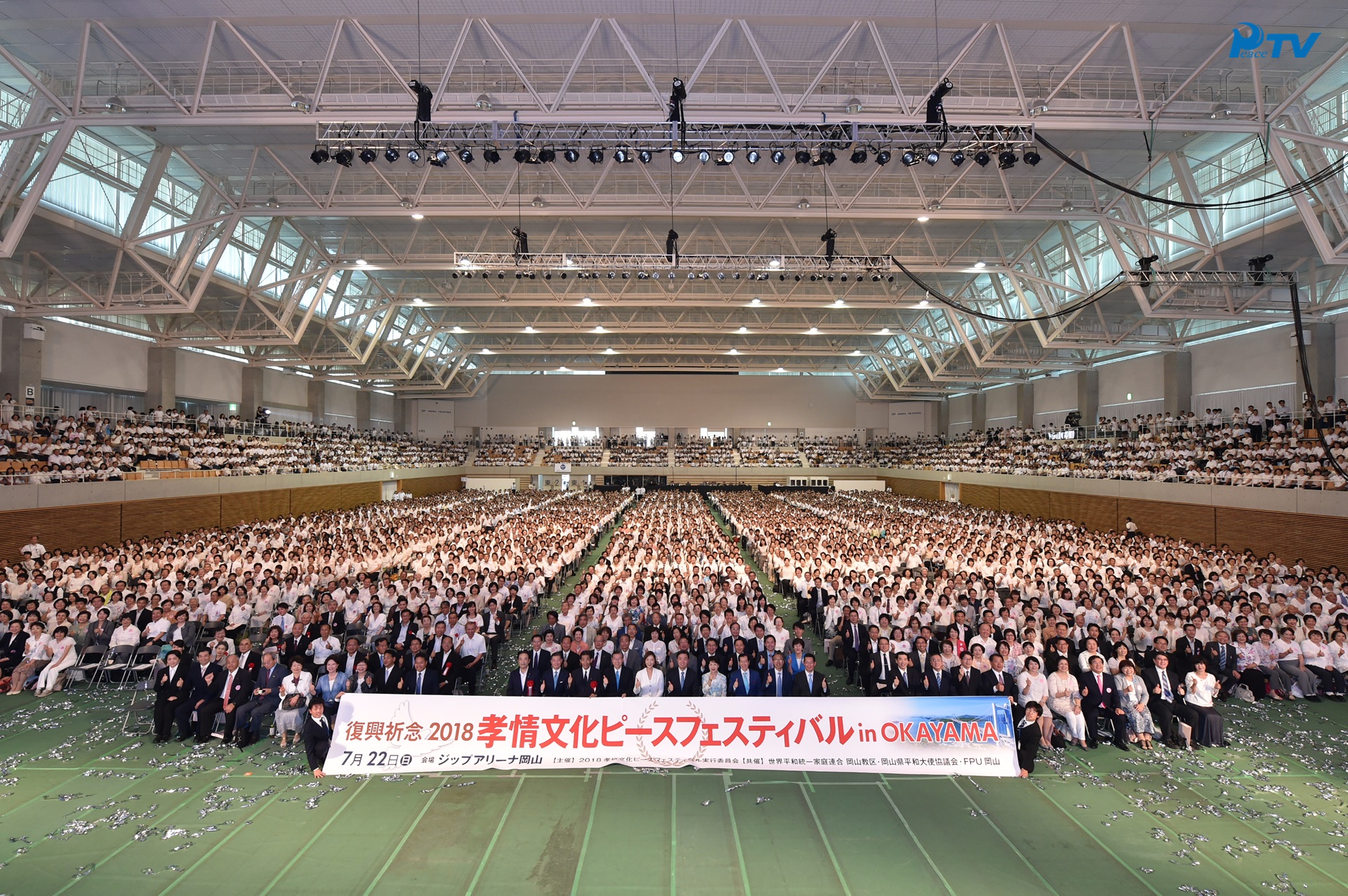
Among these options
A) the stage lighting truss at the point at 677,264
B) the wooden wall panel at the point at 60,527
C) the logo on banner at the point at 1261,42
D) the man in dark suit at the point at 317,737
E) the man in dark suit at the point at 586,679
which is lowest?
the man in dark suit at the point at 317,737

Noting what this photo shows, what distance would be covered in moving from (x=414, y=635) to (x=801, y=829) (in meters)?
5.76

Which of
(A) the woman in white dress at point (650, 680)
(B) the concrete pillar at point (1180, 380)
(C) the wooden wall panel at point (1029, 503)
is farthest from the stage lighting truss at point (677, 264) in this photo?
(B) the concrete pillar at point (1180, 380)

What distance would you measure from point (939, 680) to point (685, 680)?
3.07 meters

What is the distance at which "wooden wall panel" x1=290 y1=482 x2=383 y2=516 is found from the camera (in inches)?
1236

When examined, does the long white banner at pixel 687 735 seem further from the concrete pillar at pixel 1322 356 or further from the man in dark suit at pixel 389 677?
the concrete pillar at pixel 1322 356

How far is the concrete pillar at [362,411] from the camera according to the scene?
4912 centimetres

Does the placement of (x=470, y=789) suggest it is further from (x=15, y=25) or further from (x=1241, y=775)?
(x=15, y=25)

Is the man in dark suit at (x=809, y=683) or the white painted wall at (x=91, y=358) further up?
the white painted wall at (x=91, y=358)

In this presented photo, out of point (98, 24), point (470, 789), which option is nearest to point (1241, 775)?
point (470, 789)

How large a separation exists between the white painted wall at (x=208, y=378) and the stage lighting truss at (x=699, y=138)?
943 inches

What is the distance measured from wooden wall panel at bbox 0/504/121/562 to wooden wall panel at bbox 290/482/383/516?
10.2 m

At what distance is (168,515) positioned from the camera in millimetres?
23094

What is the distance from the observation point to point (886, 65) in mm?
12391

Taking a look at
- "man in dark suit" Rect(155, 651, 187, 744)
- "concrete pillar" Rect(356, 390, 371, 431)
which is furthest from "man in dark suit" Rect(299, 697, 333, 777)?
"concrete pillar" Rect(356, 390, 371, 431)
